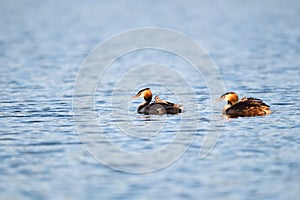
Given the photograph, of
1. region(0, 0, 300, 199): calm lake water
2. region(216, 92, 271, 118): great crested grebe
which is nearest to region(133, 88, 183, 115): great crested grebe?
region(0, 0, 300, 199): calm lake water

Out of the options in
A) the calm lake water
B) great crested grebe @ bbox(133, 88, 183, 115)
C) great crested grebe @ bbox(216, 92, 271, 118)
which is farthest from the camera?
great crested grebe @ bbox(133, 88, 183, 115)

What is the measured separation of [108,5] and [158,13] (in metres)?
12.0

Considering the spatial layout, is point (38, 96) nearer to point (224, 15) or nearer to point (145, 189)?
point (145, 189)

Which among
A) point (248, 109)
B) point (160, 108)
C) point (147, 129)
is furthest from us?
point (160, 108)

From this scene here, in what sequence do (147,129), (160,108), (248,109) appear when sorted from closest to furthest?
1. (147,129)
2. (248,109)
3. (160,108)

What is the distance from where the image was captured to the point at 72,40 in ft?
112

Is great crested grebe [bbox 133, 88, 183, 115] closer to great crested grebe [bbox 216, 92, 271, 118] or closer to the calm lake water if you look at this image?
the calm lake water

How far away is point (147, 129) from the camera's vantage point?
13.7 m

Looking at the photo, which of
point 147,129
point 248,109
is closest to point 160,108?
point 147,129

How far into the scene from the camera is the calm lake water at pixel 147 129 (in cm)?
991

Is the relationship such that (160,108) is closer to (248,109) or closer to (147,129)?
(147,129)

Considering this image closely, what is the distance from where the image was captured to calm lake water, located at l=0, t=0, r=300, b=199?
9.91 meters

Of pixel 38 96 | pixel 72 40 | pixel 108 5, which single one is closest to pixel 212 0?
pixel 108 5

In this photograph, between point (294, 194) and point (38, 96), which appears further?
point (38, 96)
